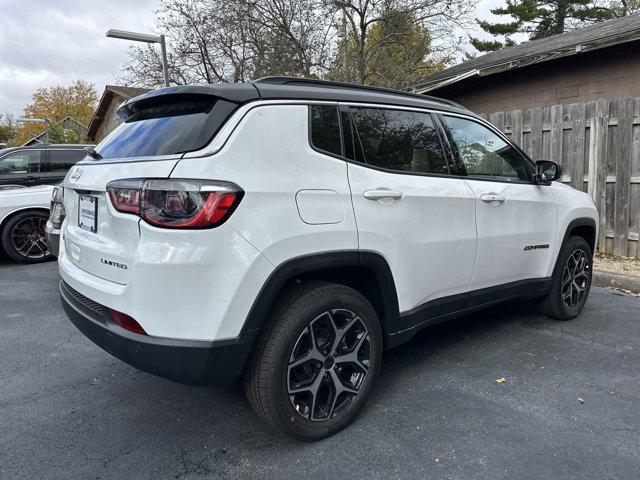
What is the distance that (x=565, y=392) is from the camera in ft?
10.0

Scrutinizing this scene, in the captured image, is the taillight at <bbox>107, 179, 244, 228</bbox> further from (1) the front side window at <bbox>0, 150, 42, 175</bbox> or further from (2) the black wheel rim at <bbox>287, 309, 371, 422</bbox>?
(1) the front side window at <bbox>0, 150, 42, 175</bbox>

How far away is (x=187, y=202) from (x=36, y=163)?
319 inches

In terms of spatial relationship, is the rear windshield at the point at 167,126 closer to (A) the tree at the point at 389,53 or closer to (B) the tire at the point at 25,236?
(B) the tire at the point at 25,236

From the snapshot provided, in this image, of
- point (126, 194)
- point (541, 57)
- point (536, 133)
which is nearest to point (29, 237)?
point (126, 194)

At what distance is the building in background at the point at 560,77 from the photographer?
7.83 m

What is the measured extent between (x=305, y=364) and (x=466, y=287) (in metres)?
1.38

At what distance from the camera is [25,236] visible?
7160 millimetres

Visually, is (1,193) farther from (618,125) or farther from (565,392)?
(618,125)

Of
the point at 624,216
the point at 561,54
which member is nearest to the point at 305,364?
the point at 624,216

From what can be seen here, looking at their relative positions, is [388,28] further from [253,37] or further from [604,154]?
[604,154]

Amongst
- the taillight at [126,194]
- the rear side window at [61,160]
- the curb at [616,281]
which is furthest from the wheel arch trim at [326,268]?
the rear side window at [61,160]

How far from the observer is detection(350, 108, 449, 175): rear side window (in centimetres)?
279

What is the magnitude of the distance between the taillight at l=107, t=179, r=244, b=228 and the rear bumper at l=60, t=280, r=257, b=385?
1.73 feet

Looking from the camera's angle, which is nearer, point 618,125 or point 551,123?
point 618,125
